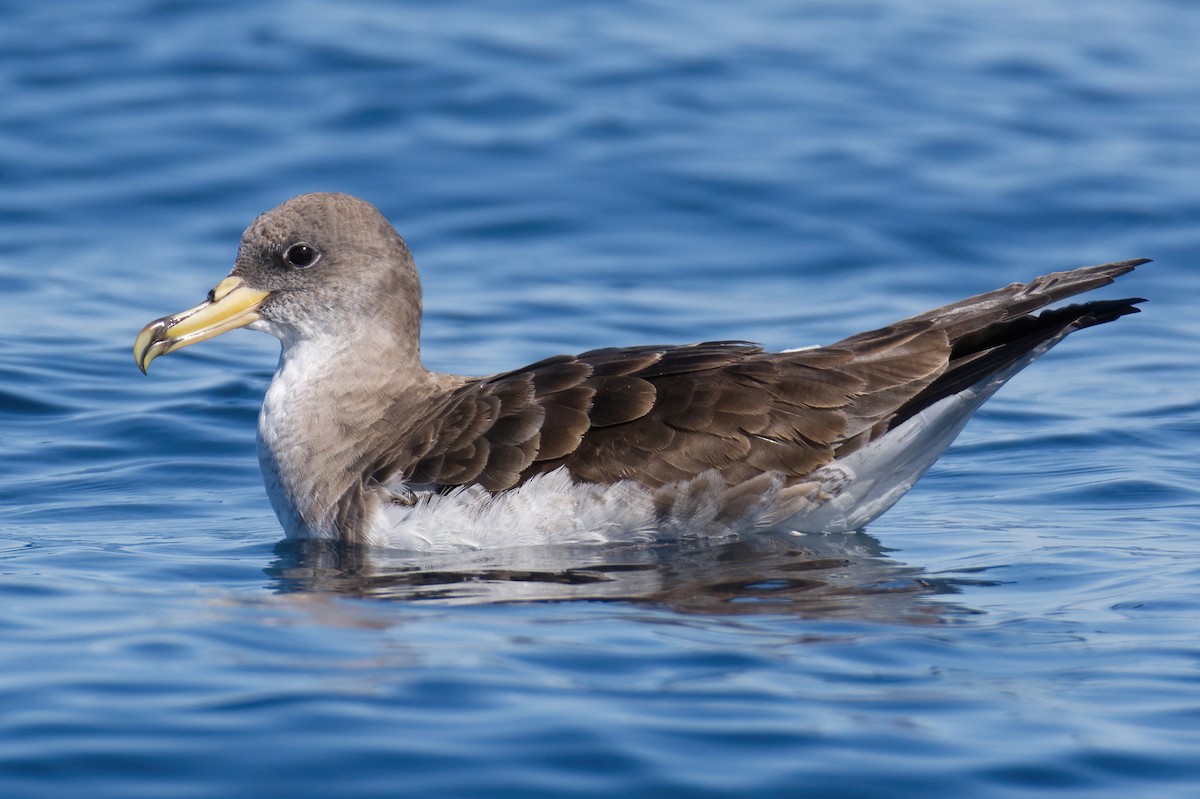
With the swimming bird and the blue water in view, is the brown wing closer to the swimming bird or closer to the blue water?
the swimming bird

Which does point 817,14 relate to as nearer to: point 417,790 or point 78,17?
point 78,17

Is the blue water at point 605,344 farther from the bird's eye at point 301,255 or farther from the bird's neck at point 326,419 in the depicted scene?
the bird's eye at point 301,255

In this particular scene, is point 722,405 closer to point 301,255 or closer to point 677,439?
point 677,439

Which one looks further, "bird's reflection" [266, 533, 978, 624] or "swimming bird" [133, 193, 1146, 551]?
"swimming bird" [133, 193, 1146, 551]

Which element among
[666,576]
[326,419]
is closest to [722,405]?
[666,576]

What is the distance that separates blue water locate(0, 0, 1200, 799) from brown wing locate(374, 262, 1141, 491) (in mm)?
402

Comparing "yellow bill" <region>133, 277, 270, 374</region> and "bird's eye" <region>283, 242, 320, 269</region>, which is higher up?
"bird's eye" <region>283, 242, 320, 269</region>

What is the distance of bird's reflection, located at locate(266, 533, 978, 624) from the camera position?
676 cm

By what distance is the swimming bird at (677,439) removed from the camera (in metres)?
7.69

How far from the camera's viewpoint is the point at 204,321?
839 cm

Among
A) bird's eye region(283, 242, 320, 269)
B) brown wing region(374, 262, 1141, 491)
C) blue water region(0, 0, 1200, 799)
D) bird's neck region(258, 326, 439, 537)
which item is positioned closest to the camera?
blue water region(0, 0, 1200, 799)

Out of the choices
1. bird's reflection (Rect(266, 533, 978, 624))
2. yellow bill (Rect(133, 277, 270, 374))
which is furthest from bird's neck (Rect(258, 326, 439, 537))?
yellow bill (Rect(133, 277, 270, 374))

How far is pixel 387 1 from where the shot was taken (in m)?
17.7

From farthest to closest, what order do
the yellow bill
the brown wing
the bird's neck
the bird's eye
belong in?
1. the bird's eye
2. the yellow bill
3. the bird's neck
4. the brown wing
